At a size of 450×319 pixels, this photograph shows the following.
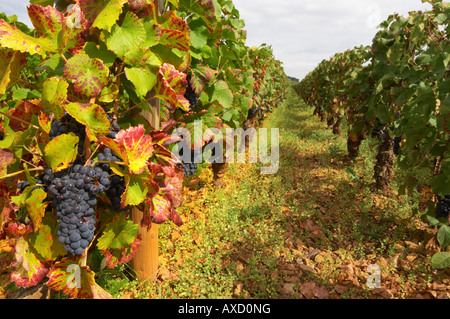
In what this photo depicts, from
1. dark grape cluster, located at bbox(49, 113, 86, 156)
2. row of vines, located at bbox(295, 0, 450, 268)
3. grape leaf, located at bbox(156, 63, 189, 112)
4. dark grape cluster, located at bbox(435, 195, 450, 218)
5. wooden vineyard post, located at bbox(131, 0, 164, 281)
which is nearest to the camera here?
dark grape cluster, located at bbox(49, 113, 86, 156)

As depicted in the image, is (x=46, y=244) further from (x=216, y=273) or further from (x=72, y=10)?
(x=216, y=273)

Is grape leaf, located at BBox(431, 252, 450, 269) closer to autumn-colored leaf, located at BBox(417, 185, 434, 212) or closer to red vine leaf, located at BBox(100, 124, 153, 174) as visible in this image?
autumn-colored leaf, located at BBox(417, 185, 434, 212)

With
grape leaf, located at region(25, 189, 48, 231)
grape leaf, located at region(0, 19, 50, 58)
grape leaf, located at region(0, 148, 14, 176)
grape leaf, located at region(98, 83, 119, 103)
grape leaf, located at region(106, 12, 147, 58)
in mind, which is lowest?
grape leaf, located at region(25, 189, 48, 231)

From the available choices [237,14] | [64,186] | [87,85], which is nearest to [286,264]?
[64,186]

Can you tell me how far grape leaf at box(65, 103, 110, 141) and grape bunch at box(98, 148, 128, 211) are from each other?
0.38 ft

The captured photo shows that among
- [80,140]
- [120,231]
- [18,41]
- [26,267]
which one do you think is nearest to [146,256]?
[120,231]

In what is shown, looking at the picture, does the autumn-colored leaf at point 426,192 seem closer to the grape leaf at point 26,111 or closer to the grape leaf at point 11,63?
the grape leaf at point 26,111

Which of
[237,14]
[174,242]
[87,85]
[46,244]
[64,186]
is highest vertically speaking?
[237,14]

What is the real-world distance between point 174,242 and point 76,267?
70.9 inches

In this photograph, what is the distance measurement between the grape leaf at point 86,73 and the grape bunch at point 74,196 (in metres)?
0.43

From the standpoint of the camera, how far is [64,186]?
145 cm

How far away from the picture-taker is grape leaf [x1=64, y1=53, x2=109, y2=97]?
1.41 m

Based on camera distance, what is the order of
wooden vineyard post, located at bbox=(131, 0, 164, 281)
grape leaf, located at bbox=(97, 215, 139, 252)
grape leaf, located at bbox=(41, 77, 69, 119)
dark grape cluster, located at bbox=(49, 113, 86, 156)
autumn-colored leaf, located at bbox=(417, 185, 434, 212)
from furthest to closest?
autumn-colored leaf, located at bbox=(417, 185, 434, 212) → wooden vineyard post, located at bbox=(131, 0, 164, 281) → grape leaf, located at bbox=(97, 215, 139, 252) → dark grape cluster, located at bbox=(49, 113, 86, 156) → grape leaf, located at bbox=(41, 77, 69, 119)

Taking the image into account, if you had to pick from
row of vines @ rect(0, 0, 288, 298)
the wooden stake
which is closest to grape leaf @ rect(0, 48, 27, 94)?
row of vines @ rect(0, 0, 288, 298)
